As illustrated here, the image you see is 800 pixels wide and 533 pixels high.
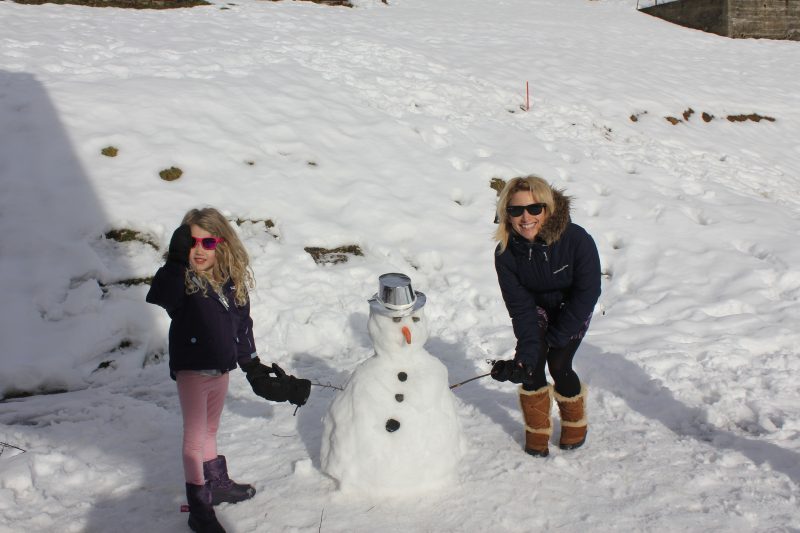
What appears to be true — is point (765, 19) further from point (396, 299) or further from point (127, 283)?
point (396, 299)

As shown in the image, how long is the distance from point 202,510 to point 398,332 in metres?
1.20

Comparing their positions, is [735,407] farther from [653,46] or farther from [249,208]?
[653,46]

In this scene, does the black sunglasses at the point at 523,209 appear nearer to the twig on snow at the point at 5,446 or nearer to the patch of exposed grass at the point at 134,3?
the twig on snow at the point at 5,446

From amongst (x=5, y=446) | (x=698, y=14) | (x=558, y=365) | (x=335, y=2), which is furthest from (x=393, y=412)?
(x=698, y=14)

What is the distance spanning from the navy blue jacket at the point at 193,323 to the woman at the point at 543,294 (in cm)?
143

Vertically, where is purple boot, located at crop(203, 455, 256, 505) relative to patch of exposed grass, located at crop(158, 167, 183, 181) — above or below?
below

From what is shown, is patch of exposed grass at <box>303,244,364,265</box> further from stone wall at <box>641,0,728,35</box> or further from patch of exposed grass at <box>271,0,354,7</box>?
stone wall at <box>641,0,728,35</box>

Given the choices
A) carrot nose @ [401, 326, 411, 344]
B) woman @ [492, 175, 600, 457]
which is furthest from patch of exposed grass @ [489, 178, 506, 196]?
carrot nose @ [401, 326, 411, 344]

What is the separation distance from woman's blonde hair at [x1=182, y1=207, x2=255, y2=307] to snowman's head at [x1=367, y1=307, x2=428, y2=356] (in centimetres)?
67

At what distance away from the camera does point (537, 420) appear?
136 inches

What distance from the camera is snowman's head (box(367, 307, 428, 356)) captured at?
2844 millimetres

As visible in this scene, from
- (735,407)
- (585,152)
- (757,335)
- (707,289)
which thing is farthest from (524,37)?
(735,407)

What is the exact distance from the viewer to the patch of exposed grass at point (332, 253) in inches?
229

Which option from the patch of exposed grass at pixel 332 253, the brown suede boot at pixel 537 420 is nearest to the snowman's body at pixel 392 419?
the brown suede boot at pixel 537 420
